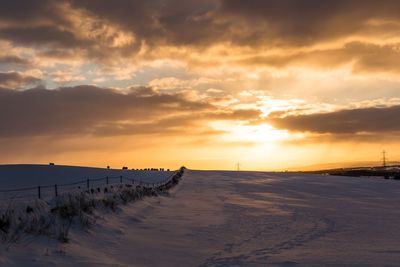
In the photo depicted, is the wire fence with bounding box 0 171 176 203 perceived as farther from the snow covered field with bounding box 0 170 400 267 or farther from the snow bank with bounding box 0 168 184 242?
the snow covered field with bounding box 0 170 400 267

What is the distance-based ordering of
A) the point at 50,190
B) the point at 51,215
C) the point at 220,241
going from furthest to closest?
the point at 50,190 < the point at 220,241 < the point at 51,215

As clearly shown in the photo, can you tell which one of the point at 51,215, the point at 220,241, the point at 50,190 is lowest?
the point at 220,241

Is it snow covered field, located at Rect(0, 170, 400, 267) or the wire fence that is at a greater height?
the wire fence

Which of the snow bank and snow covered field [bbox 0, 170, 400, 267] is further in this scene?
the snow bank

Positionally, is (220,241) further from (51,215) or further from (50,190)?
(50,190)

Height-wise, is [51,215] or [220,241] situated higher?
[51,215]

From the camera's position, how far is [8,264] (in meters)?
7.20

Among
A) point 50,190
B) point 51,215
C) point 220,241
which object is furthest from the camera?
point 50,190

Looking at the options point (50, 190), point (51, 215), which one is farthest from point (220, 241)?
point (50, 190)

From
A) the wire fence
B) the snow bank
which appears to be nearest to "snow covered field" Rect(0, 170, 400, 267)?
the snow bank

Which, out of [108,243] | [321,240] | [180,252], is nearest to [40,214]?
[108,243]

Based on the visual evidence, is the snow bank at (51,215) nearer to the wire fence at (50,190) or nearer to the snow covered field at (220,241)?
the snow covered field at (220,241)

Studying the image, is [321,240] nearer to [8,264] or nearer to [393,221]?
[393,221]

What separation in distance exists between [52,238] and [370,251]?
5.80m
